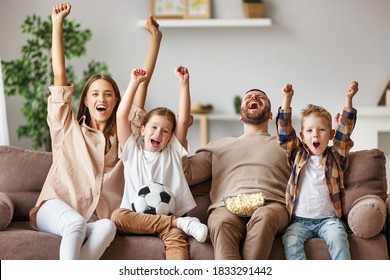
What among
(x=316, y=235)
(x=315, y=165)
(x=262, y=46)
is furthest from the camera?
(x=262, y=46)

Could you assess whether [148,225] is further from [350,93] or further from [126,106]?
[350,93]

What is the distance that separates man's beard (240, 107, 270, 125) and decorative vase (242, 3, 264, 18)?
2.53 metres

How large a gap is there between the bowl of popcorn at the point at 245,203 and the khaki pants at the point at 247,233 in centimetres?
3

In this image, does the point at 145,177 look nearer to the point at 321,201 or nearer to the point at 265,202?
the point at 265,202

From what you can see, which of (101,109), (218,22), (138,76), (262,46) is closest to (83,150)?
(101,109)

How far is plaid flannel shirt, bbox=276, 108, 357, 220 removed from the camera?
2.96m

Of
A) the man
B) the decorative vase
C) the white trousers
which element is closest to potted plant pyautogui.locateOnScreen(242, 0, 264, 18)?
the decorative vase

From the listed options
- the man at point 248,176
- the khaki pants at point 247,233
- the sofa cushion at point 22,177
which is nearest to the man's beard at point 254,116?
the man at point 248,176

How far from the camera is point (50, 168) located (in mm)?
3271

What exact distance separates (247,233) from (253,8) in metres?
3.09

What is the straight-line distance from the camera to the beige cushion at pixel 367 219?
2840mm

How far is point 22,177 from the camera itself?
329 centimetres

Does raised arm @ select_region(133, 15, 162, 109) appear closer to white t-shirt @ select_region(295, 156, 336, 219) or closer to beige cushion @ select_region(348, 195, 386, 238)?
white t-shirt @ select_region(295, 156, 336, 219)

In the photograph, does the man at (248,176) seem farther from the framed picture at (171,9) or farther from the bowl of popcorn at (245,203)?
the framed picture at (171,9)
